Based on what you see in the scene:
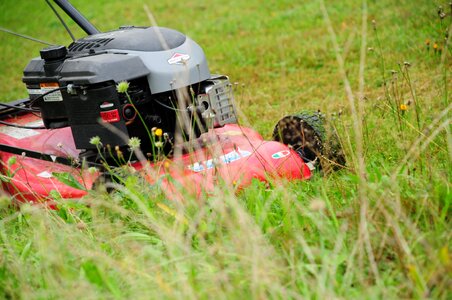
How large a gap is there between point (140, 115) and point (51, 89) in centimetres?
58

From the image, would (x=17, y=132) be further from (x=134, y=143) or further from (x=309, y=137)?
(x=309, y=137)

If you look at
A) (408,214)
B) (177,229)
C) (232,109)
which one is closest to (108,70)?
(232,109)

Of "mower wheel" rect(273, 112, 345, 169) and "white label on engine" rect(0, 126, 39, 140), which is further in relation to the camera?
"white label on engine" rect(0, 126, 39, 140)

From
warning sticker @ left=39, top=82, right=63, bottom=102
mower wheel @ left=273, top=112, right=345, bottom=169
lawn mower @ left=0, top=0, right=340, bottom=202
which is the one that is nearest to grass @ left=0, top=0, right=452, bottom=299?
mower wheel @ left=273, top=112, right=345, bottom=169

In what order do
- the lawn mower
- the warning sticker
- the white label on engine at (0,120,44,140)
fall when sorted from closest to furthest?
the lawn mower < the warning sticker < the white label on engine at (0,120,44,140)

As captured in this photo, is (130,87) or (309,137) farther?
(309,137)

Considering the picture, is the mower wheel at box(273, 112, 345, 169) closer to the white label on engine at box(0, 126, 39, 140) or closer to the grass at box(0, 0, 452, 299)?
the grass at box(0, 0, 452, 299)

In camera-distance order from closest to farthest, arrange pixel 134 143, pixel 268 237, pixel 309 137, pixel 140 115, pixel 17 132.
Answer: pixel 268 237, pixel 134 143, pixel 140 115, pixel 309 137, pixel 17 132

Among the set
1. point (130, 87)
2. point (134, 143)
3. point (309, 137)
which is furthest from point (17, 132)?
point (309, 137)

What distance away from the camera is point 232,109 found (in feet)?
10.9

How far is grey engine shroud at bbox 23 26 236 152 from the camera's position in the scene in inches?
120

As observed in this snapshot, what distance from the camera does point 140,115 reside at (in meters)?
3.01

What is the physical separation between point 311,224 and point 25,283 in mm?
922

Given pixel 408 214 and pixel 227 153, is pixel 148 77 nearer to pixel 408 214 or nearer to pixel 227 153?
pixel 227 153
